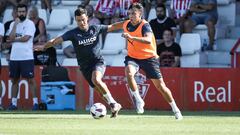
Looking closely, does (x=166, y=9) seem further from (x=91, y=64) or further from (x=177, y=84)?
(x=91, y=64)

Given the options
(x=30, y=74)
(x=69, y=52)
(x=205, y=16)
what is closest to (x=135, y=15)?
(x=30, y=74)

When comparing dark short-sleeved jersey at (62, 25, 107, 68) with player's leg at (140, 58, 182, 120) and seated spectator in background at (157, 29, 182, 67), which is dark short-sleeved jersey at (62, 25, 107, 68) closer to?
player's leg at (140, 58, 182, 120)

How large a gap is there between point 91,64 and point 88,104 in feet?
14.8

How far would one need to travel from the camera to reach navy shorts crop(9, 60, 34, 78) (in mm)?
21797

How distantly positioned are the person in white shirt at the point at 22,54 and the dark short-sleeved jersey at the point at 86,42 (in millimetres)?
3794

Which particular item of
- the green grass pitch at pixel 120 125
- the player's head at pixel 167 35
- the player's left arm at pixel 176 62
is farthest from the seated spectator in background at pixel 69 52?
the green grass pitch at pixel 120 125

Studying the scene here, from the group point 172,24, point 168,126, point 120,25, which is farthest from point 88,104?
point 168,126

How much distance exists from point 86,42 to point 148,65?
1371 mm

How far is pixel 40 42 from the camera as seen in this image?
23.7m

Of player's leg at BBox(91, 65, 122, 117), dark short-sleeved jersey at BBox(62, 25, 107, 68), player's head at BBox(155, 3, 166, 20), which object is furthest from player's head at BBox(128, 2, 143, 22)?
player's head at BBox(155, 3, 166, 20)

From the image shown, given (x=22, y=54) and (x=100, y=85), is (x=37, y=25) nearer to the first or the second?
(x=22, y=54)

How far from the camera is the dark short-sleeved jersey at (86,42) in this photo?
18.1 meters

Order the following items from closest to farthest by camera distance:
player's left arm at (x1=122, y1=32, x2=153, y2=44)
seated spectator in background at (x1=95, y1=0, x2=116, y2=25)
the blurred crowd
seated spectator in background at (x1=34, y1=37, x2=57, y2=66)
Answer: player's left arm at (x1=122, y1=32, x2=153, y2=44), the blurred crowd, seated spectator in background at (x1=34, y1=37, x2=57, y2=66), seated spectator in background at (x1=95, y1=0, x2=116, y2=25)

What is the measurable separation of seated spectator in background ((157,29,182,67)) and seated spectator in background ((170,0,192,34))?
1.56 meters
